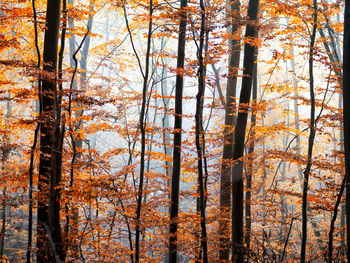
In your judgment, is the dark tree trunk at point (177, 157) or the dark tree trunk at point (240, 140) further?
the dark tree trunk at point (177, 157)

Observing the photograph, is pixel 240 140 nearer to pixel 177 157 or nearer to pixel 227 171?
pixel 177 157

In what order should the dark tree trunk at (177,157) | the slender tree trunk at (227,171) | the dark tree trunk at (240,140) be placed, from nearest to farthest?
1. the dark tree trunk at (240,140)
2. the dark tree trunk at (177,157)
3. the slender tree trunk at (227,171)

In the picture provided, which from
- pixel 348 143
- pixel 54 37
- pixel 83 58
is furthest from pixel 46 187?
pixel 83 58

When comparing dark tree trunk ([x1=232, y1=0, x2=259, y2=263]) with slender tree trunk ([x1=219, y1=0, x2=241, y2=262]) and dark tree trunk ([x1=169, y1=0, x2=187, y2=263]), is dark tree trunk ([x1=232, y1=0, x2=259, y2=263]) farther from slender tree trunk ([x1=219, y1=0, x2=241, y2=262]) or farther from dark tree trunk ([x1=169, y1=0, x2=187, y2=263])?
dark tree trunk ([x1=169, y1=0, x2=187, y2=263])

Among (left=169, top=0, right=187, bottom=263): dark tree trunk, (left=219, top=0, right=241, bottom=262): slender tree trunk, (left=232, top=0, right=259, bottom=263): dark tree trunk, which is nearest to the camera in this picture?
(left=232, top=0, right=259, bottom=263): dark tree trunk

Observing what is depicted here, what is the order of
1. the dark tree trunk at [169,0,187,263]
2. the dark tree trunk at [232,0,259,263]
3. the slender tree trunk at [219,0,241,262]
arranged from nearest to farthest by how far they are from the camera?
the dark tree trunk at [232,0,259,263]
the dark tree trunk at [169,0,187,263]
the slender tree trunk at [219,0,241,262]

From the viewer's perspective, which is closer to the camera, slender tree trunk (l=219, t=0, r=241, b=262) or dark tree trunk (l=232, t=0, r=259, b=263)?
dark tree trunk (l=232, t=0, r=259, b=263)

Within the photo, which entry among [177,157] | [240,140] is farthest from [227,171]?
[240,140]

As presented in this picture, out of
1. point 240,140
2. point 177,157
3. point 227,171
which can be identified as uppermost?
point 240,140

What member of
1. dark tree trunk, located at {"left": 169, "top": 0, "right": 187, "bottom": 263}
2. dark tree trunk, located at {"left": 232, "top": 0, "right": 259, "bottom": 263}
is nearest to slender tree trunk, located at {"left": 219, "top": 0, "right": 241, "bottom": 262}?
dark tree trunk, located at {"left": 232, "top": 0, "right": 259, "bottom": 263}

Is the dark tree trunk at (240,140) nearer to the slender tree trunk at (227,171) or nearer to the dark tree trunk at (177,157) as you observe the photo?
the slender tree trunk at (227,171)

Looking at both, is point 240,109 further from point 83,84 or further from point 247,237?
point 83,84

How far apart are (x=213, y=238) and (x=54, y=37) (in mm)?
6023

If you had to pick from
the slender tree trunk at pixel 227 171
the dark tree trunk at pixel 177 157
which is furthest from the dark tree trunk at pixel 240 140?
the dark tree trunk at pixel 177 157
